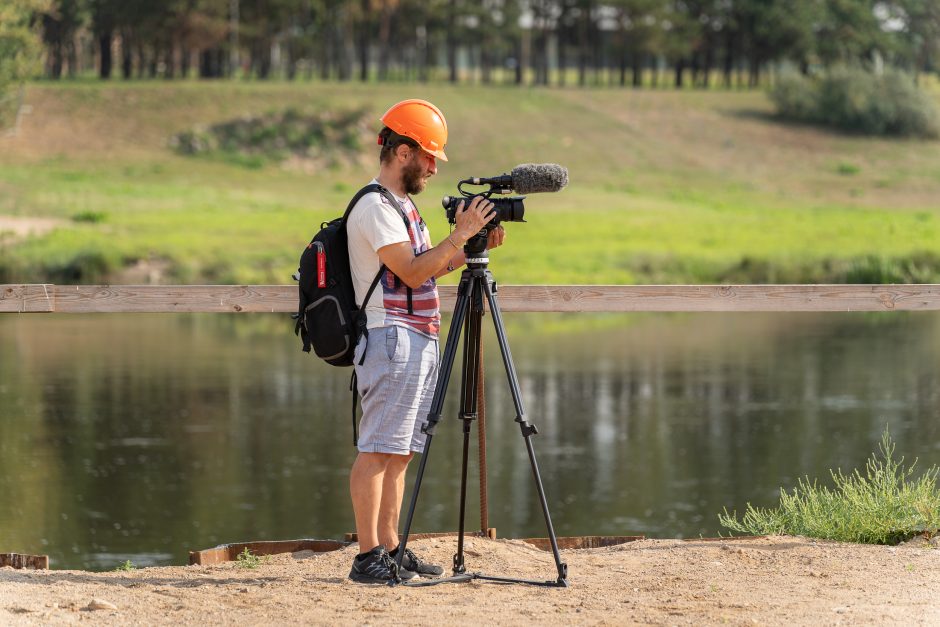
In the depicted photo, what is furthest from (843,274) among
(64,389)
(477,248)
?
(477,248)

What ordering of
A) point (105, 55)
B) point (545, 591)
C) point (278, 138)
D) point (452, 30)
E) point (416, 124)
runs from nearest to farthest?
point (416, 124) < point (545, 591) < point (278, 138) < point (105, 55) < point (452, 30)

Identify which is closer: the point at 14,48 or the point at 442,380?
the point at 442,380

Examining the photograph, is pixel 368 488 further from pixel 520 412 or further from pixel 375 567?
pixel 520 412

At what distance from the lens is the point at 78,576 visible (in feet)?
20.0

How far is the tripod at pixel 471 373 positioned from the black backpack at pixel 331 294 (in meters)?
0.38

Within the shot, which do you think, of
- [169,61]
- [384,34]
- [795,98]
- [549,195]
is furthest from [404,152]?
[384,34]

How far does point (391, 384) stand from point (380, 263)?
453 mm

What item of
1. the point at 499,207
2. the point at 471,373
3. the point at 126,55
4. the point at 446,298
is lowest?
the point at 471,373

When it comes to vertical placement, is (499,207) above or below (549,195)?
below

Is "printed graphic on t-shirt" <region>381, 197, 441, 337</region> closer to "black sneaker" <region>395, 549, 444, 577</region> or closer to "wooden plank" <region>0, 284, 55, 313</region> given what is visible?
"black sneaker" <region>395, 549, 444, 577</region>

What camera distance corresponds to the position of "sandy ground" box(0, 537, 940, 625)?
525cm

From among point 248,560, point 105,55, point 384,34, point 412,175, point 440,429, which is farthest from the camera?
point 384,34

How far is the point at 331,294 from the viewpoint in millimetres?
5406

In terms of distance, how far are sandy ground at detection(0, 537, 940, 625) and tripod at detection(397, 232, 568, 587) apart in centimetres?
8
